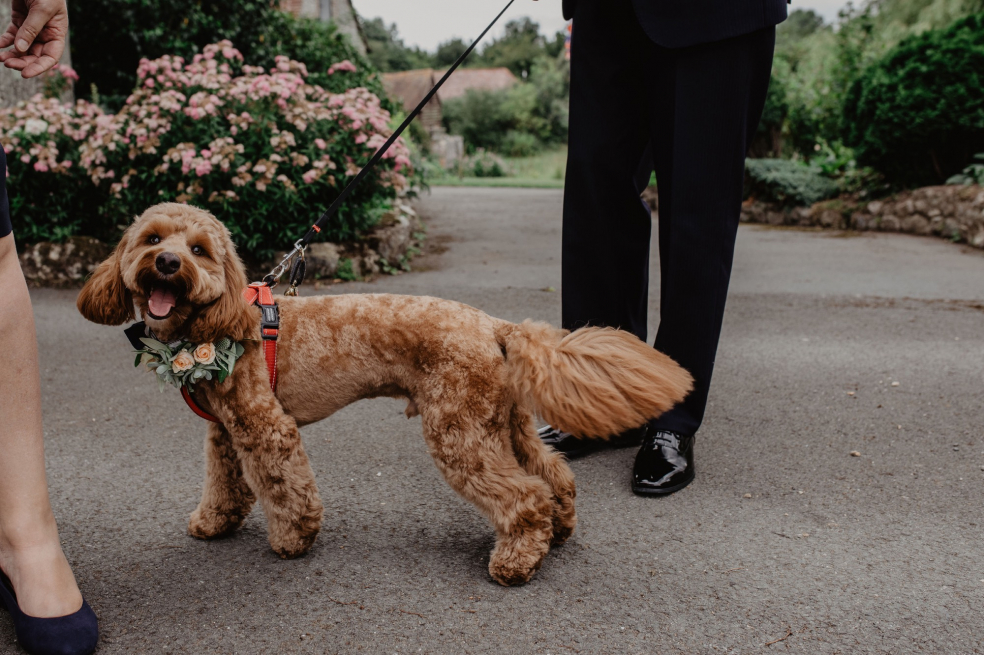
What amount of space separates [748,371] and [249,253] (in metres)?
4.29

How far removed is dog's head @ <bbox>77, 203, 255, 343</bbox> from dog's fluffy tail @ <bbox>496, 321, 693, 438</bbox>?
80 centimetres

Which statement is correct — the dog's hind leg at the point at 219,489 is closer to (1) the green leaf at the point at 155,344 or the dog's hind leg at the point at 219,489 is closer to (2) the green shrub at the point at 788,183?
(1) the green leaf at the point at 155,344

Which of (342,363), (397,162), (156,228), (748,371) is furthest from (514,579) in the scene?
(397,162)

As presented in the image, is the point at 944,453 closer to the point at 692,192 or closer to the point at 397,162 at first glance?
the point at 692,192

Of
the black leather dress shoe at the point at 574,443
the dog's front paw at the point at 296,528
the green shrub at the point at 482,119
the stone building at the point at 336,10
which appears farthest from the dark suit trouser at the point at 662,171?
the green shrub at the point at 482,119

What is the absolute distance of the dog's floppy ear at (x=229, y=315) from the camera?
1.99 m

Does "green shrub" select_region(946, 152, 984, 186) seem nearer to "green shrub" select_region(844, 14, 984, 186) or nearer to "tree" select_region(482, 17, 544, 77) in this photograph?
"green shrub" select_region(844, 14, 984, 186)

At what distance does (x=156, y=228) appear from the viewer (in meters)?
1.96

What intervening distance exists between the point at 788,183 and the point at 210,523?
35.2ft

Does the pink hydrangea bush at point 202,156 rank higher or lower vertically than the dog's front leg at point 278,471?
higher

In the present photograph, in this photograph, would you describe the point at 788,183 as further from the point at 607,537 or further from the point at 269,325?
the point at 269,325

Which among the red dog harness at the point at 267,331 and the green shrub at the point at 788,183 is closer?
the red dog harness at the point at 267,331

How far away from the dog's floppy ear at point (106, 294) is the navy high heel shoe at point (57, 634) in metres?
0.74

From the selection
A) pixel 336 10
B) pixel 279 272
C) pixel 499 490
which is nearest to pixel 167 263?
pixel 279 272
